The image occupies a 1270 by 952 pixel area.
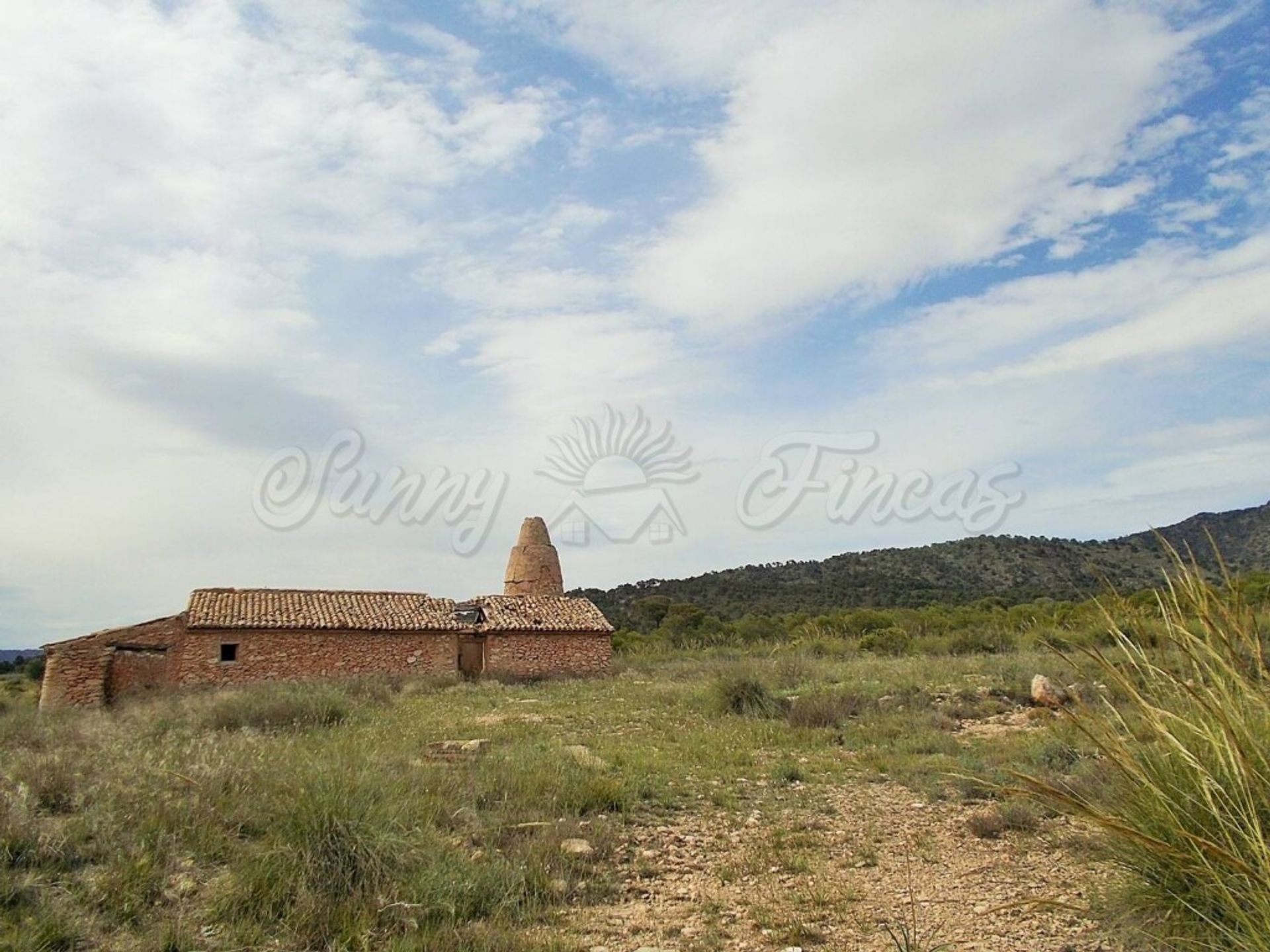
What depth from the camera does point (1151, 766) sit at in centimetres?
379

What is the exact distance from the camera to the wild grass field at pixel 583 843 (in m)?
4.34

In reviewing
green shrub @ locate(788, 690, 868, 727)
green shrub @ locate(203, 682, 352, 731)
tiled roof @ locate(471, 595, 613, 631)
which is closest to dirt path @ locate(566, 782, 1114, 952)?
green shrub @ locate(788, 690, 868, 727)

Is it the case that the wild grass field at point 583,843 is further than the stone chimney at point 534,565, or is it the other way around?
the stone chimney at point 534,565

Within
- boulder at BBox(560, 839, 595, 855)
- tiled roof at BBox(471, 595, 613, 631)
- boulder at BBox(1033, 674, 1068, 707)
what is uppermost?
tiled roof at BBox(471, 595, 613, 631)

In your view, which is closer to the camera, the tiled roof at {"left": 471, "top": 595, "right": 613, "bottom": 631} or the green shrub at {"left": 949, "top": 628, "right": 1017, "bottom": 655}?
the green shrub at {"left": 949, "top": 628, "right": 1017, "bottom": 655}

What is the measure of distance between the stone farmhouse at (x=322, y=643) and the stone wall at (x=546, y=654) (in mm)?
27

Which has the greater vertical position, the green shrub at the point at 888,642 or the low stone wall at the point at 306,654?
the low stone wall at the point at 306,654

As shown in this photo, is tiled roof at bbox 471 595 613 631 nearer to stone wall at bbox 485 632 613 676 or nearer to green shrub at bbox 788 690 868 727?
stone wall at bbox 485 632 613 676

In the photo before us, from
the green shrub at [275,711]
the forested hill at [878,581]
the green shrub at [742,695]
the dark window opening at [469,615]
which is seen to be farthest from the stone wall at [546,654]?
the forested hill at [878,581]

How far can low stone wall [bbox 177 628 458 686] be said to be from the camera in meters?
22.1

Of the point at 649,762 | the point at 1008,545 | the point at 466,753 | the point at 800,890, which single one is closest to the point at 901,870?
the point at 800,890

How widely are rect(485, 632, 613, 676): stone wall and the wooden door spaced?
1.45 ft

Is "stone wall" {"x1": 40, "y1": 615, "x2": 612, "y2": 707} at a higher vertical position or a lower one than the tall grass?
higher

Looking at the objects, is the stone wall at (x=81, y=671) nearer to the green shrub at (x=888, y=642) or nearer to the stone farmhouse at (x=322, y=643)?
the stone farmhouse at (x=322, y=643)
